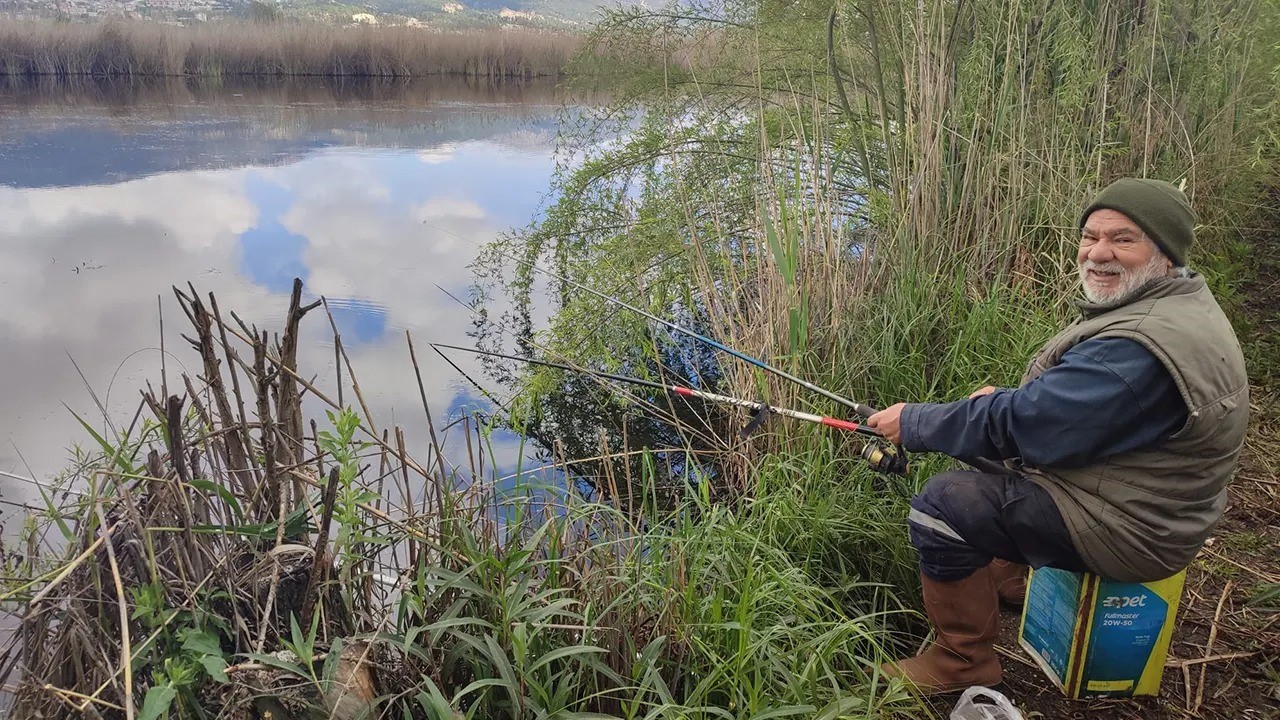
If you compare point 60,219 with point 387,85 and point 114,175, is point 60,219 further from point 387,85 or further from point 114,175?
point 387,85

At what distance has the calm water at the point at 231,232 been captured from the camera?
15.4 ft

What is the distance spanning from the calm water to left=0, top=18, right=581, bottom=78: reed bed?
1975 mm

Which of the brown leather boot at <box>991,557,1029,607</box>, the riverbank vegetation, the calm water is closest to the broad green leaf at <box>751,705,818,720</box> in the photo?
the riverbank vegetation

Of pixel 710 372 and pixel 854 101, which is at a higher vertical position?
pixel 854 101

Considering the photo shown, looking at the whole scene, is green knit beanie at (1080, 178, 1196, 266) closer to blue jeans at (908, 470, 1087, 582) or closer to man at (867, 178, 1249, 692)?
man at (867, 178, 1249, 692)

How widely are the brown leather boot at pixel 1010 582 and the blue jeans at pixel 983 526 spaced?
53 cm

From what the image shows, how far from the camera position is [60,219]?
747 cm

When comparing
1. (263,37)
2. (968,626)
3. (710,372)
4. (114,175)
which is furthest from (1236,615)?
(263,37)

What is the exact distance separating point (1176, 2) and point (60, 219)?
8186mm

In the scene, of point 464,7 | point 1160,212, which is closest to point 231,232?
point 1160,212

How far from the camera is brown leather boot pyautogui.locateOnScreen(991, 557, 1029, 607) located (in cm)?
245

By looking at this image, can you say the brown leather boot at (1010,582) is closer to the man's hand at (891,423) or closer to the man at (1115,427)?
the man at (1115,427)

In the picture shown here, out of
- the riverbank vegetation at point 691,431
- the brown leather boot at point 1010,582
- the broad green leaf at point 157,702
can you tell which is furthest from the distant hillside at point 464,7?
the broad green leaf at point 157,702

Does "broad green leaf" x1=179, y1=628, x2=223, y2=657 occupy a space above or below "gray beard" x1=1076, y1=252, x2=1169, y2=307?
below
